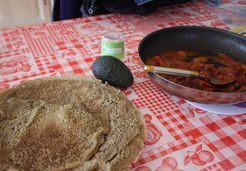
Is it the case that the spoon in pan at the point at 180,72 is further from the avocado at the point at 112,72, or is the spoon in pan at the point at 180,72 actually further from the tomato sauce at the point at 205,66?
the avocado at the point at 112,72

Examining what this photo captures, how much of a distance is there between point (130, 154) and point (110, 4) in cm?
115

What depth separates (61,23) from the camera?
145 centimetres

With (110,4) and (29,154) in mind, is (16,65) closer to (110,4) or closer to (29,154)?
(29,154)

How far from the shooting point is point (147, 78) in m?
1.06

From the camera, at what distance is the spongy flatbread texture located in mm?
599

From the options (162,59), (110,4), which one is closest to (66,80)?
(162,59)

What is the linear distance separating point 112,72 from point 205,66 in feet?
1.24

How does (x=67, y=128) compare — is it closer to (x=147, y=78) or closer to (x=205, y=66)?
(x=147, y=78)

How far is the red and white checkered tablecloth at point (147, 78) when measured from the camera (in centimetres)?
71

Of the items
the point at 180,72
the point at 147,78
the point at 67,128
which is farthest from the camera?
the point at 147,78

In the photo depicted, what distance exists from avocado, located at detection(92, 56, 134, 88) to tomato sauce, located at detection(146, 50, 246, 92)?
116 mm

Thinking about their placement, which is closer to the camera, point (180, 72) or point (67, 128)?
point (67, 128)

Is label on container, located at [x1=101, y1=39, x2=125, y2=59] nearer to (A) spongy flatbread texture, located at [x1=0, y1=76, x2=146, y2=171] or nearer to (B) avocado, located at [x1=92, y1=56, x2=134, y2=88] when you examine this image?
(B) avocado, located at [x1=92, y1=56, x2=134, y2=88]

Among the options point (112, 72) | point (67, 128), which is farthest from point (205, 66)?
point (67, 128)
